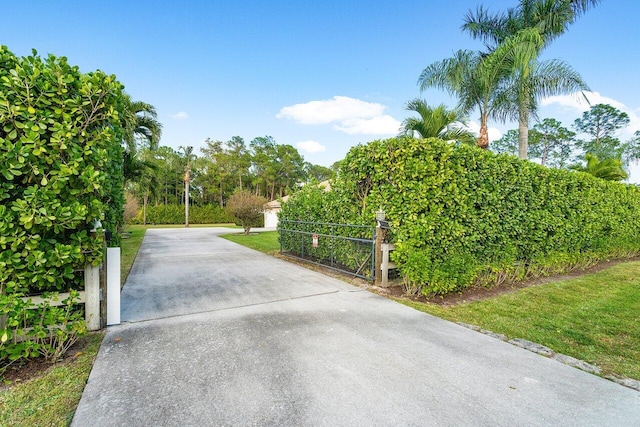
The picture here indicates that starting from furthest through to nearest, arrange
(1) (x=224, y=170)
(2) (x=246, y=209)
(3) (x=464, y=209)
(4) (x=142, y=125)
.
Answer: (1) (x=224, y=170), (2) (x=246, y=209), (4) (x=142, y=125), (3) (x=464, y=209)

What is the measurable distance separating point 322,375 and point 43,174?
2.98 meters

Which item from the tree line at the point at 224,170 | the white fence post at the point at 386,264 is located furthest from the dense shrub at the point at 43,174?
the tree line at the point at 224,170

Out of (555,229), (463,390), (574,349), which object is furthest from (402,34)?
(463,390)

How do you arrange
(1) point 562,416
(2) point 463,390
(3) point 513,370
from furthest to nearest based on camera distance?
(3) point 513,370
(2) point 463,390
(1) point 562,416

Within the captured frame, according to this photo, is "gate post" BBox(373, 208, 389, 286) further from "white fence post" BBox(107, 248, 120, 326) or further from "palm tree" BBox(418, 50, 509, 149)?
"palm tree" BBox(418, 50, 509, 149)

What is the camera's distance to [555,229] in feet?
21.9

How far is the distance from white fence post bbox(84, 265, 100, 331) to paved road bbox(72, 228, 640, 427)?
0.20m

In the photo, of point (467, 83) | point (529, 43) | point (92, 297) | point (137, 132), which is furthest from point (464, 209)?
point (137, 132)

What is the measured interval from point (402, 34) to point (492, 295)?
9192mm

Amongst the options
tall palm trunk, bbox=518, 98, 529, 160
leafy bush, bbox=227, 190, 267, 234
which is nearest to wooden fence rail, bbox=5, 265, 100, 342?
tall palm trunk, bbox=518, 98, 529, 160

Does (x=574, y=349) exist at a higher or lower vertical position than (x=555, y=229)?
lower

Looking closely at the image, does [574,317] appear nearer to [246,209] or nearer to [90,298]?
[90,298]

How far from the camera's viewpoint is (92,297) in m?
3.20

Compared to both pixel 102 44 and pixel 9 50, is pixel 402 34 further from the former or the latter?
pixel 9 50
